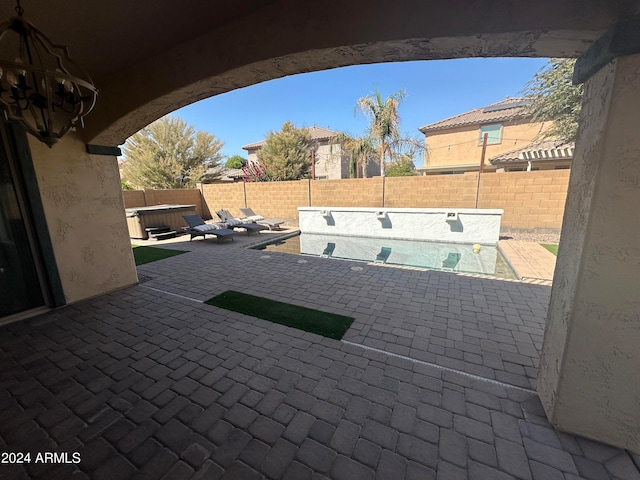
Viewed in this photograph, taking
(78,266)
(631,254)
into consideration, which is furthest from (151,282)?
(631,254)

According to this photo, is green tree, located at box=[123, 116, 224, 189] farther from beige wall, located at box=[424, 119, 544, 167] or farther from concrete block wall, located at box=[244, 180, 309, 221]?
beige wall, located at box=[424, 119, 544, 167]

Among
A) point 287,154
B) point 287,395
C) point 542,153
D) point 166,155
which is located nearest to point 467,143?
point 542,153

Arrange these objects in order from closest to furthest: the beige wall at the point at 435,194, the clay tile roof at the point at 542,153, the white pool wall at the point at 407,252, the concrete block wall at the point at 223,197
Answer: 1. the white pool wall at the point at 407,252
2. the beige wall at the point at 435,194
3. the clay tile roof at the point at 542,153
4. the concrete block wall at the point at 223,197

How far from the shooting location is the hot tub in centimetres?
920

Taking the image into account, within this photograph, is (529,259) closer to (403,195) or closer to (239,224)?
(403,195)

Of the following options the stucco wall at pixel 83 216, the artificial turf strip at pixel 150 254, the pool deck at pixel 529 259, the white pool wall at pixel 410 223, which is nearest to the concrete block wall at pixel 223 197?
the white pool wall at pixel 410 223

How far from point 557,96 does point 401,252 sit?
6.52 metres

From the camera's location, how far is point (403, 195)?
1049 cm

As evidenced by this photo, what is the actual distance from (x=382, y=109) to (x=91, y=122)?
13.0 metres

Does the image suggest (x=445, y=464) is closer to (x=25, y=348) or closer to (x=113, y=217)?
(x=25, y=348)

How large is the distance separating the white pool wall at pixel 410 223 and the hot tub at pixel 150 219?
5.00m

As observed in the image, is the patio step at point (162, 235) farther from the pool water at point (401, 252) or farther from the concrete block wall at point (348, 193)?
the concrete block wall at point (348, 193)

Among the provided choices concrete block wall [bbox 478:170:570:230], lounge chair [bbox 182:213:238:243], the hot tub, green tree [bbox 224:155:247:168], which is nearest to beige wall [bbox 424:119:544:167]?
concrete block wall [bbox 478:170:570:230]

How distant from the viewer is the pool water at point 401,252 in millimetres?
6566
